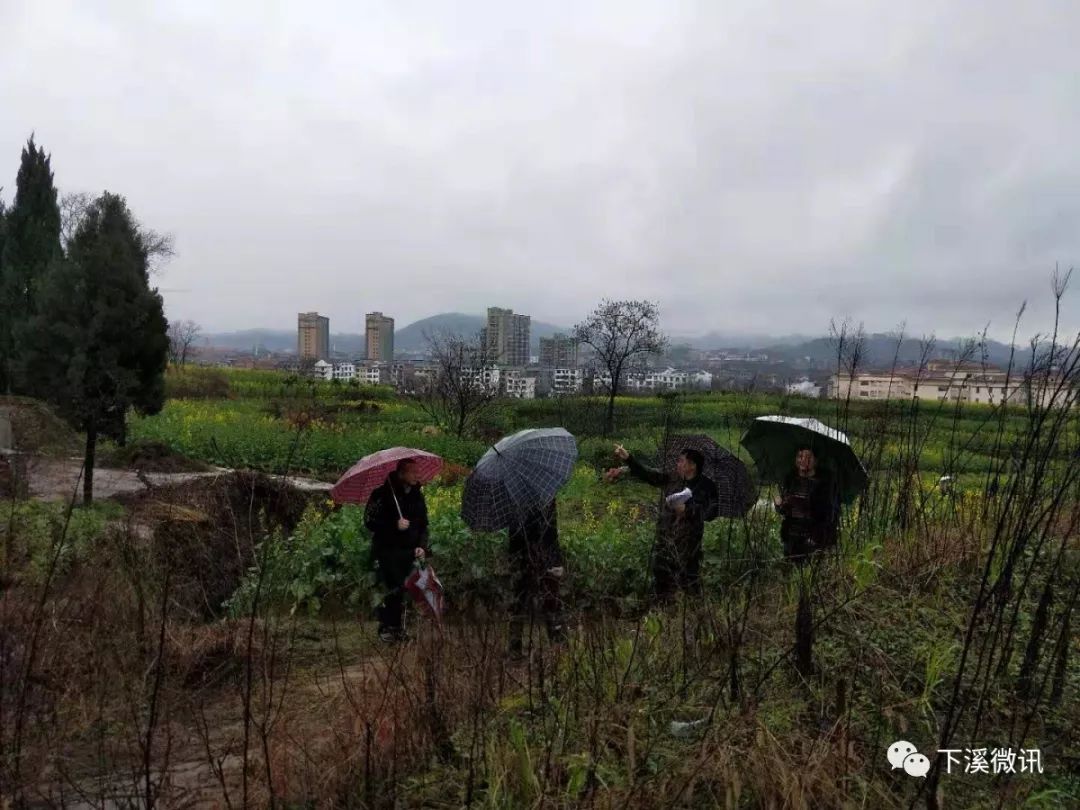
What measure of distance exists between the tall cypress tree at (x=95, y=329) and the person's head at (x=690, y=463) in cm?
696

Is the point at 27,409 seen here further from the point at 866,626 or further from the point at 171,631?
the point at 866,626

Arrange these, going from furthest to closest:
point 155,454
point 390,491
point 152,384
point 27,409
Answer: point 27,409, point 155,454, point 152,384, point 390,491

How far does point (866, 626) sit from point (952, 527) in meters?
2.02

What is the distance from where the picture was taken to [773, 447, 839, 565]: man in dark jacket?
17.2 ft

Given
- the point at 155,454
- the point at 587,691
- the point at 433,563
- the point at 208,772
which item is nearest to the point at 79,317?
the point at 155,454

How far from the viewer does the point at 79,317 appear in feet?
29.3

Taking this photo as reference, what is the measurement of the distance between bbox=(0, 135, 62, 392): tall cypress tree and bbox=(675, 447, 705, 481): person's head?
19.4 metres

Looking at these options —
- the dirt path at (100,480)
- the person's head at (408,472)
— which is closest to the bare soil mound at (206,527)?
the dirt path at (100,480)

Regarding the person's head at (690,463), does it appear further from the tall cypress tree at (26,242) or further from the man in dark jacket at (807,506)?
the tall cypress tree at (26,242)

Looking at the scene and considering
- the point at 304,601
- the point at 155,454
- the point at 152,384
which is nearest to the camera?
the point at 304,601

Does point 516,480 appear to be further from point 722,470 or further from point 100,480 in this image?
point 100,480

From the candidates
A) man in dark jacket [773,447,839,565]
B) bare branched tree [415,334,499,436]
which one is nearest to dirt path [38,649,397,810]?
man in dark jacket [773,447,839,565]

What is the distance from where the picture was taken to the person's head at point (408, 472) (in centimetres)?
552

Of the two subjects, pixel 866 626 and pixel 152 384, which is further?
pixel 152 384
